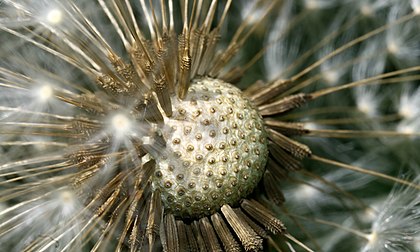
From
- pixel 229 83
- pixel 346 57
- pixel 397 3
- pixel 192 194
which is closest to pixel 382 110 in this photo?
pixel 346 57

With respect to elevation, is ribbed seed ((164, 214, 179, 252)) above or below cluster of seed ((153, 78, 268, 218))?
below

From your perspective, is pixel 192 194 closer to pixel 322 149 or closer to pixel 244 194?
pixel 244 194

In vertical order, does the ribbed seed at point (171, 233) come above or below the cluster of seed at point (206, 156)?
below

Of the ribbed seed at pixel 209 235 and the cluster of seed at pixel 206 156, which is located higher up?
the cluster of seed at pixel 206 156

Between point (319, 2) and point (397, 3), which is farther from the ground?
point (319, 2)

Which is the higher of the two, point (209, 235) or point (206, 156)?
point (206, 156)

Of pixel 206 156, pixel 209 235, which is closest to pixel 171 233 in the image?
pixel 209 235

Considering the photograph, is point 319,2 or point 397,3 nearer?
point 397,3

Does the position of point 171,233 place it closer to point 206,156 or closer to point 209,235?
point 209,235
